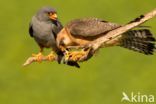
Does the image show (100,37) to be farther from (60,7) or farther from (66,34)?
(60,7)

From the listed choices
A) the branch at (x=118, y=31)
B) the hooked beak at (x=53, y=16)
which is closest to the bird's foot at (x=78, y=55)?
the branch at (x=118, y=31)

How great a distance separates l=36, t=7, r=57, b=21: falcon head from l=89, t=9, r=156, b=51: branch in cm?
95

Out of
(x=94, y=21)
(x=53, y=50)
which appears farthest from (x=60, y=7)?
(x=94, y=21)

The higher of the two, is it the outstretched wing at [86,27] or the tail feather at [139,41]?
the outstretched wing at [86,27]

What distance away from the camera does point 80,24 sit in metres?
6.74

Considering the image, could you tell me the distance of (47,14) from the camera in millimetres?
7488

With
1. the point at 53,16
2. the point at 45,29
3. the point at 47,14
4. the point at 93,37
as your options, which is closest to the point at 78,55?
the point at 93,37

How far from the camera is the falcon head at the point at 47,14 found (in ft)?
24.0

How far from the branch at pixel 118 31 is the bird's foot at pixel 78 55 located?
0.12 meters

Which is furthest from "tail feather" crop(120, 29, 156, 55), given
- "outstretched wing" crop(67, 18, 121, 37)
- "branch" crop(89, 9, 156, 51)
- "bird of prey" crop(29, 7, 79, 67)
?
"bird of prey" crop(29, 7, 79, 67)

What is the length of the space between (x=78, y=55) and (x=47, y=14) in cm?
107

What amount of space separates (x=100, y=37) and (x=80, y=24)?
31 centimetres

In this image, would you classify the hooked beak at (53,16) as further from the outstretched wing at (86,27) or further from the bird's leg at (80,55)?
the bird's leg at (80,55)

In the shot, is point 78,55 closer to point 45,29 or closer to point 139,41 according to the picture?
point 139,41
